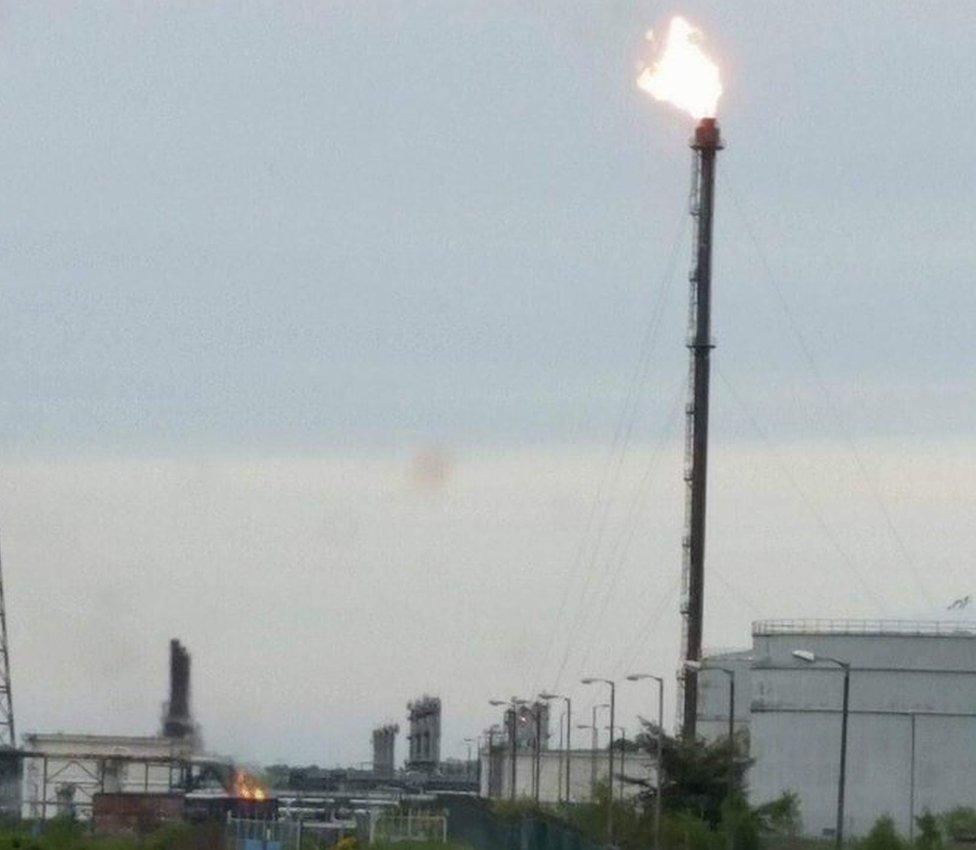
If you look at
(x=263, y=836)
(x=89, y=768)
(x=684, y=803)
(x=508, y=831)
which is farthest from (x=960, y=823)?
(x=89, y=768)

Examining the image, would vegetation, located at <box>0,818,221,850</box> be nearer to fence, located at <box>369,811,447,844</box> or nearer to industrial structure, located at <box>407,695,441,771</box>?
fence, located at <box>369,811,447,844</box>

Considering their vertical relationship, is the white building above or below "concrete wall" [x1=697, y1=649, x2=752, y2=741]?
below

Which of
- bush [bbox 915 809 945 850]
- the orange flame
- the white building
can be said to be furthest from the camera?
the orange flame

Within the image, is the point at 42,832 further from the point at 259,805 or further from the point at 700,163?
the point at 700,163

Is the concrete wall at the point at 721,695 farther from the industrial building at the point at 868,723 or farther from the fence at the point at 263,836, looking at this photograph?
the fence at the point at 263,836

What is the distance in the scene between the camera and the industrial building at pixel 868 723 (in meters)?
93.3

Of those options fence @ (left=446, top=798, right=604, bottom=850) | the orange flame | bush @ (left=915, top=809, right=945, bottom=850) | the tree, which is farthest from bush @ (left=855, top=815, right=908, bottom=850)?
the orange flame

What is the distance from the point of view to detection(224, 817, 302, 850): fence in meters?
79.6

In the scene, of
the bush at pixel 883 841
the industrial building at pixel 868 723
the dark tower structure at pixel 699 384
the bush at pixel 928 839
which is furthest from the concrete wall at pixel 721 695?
the bush at pixel 883 841

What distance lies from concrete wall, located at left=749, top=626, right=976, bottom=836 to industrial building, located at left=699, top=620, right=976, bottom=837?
0.04 m

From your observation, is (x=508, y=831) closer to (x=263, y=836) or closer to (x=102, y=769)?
(x=263, y=836)

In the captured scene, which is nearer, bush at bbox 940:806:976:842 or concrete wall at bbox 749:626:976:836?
bush at bbox 940:806:976:842

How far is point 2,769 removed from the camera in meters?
109

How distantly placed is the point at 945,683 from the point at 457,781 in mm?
62535
